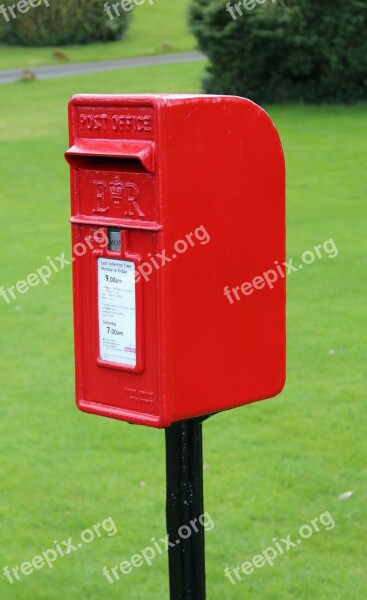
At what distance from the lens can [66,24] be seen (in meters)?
38.0

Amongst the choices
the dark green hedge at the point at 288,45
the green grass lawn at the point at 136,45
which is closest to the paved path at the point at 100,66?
the green grass lawn at the point at 136,45

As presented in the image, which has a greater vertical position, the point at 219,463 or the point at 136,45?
the point at 219,463

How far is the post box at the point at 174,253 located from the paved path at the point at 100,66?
24.3m

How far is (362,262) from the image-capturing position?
916cm

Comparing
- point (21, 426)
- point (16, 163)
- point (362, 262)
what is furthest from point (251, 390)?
point (16, 163)

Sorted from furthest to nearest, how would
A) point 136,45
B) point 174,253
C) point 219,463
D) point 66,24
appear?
point 66,24 → point 136,45 → point 219,463 → point 174,253

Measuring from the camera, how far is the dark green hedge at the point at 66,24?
125ft

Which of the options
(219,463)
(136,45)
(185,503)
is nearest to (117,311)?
(185,503)

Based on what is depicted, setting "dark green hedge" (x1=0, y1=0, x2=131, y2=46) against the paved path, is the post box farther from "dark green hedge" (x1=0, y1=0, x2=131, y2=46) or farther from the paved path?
"dark green hedge" (x1=0, y1=0, x2=131, y2=46)

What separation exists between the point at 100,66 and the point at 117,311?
2750 cm

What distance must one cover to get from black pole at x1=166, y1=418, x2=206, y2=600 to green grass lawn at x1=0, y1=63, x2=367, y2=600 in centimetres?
127

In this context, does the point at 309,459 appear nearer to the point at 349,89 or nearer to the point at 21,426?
the point at 21,426

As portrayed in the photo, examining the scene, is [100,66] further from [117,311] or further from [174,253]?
[174,253]

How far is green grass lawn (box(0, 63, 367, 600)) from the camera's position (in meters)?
4.62
